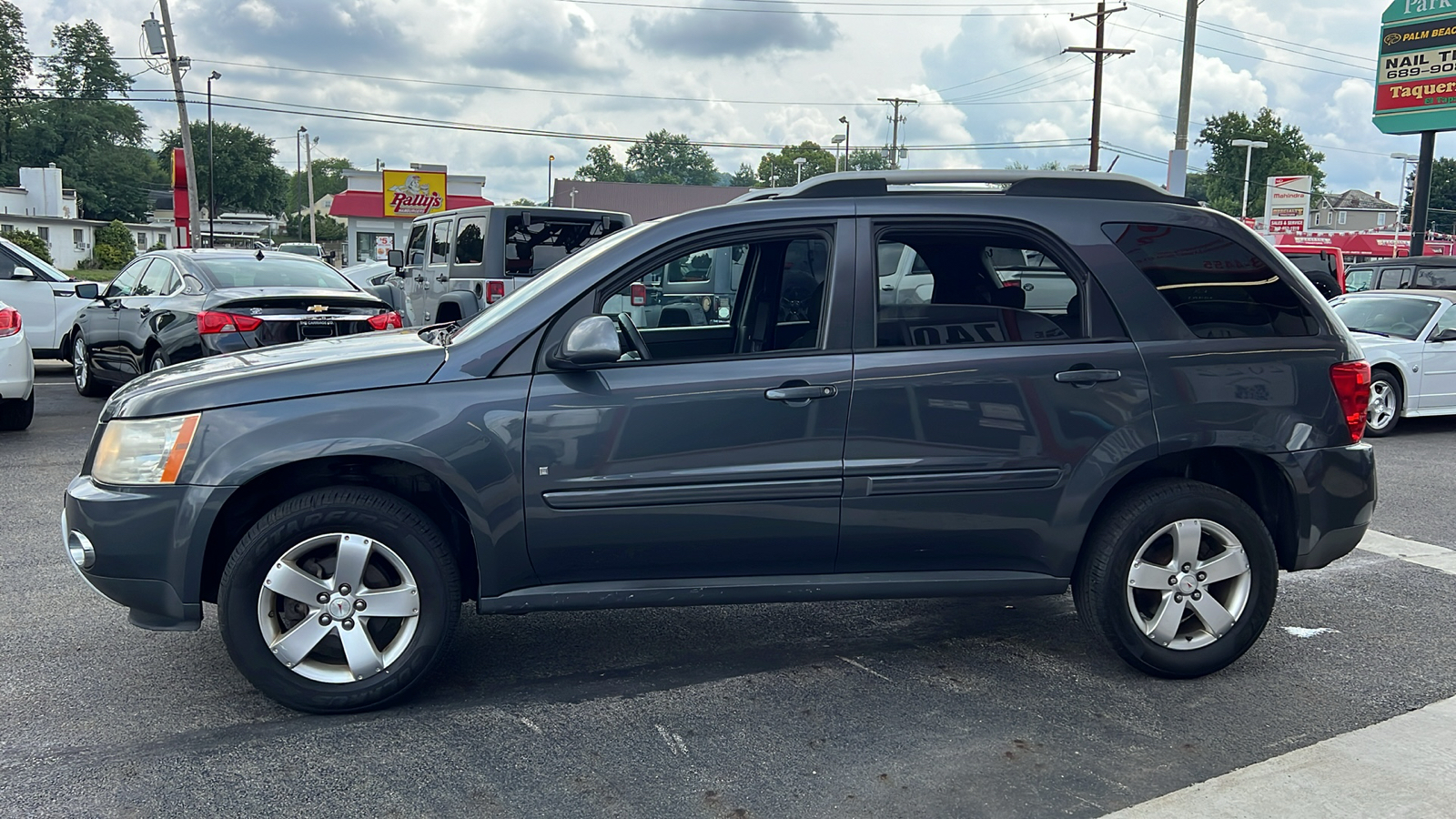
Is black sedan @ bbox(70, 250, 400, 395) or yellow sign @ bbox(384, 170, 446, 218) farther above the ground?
yellow sign @ bbox(384, 170, 446, 218)

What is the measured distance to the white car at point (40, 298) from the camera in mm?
11984

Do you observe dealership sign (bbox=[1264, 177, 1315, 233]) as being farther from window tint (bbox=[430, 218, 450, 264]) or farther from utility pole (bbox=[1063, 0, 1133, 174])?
window tint (bbox=[430, 218, 450, 264])

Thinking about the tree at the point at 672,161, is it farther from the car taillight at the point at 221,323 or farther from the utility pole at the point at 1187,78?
the car taillight at the point at 221,323

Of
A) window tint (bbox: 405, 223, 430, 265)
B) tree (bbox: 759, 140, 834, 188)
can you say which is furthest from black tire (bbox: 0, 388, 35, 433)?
tree (bbox: 759, 140, 834, 188)

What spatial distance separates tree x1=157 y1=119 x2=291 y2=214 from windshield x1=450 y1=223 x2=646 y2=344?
Answer: 101 m

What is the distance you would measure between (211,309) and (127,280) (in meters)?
Result: 2.68

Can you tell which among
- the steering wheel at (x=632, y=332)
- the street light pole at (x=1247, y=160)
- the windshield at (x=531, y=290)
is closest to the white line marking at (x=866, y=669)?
the steering wheel at (x=632, y=332)

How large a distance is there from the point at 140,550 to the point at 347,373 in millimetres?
873

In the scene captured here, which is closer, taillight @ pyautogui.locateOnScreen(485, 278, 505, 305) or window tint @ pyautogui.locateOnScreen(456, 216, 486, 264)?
taillight @ pyautogui.locateOnScreen(485, 278, 505, 305)

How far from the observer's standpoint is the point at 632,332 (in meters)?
4.27

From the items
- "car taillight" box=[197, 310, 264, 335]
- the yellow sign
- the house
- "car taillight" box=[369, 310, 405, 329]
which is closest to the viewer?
"car taillight" box=[197, 310, 264, 335]

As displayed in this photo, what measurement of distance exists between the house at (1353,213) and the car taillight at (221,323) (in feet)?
369

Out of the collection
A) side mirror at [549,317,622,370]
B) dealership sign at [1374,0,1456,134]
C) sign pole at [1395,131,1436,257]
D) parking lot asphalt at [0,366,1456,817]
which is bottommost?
parking lot asphalt at [0,366,1456,817]

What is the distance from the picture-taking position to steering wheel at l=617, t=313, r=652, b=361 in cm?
416
